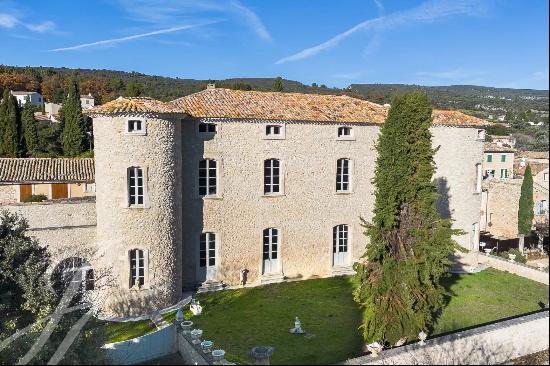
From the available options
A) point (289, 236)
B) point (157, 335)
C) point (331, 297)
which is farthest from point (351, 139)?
point (157, 335)

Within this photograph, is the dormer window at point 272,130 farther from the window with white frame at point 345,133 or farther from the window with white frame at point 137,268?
the window with white frame at point 137,268

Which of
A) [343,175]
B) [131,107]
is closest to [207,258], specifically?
[131,107]

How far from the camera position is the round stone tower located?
60.8 ft

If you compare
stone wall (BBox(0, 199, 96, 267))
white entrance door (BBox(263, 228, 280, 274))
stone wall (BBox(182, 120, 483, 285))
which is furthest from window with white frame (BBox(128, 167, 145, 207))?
white entrance door (BBox(263, 228, 280, 274))

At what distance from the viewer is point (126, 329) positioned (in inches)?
701

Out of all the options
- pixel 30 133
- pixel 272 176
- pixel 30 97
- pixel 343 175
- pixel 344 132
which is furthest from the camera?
pixel 30 97

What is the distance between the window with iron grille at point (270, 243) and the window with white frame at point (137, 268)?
19.6ft

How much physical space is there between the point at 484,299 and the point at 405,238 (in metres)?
8.10

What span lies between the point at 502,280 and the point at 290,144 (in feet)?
40.2

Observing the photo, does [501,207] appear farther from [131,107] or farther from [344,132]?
[131,107]

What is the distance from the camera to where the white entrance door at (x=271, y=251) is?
22.8 m

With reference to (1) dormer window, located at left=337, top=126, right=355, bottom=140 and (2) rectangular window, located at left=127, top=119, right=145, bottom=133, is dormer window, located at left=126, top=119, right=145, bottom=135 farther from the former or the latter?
(1) dormer window, located at left=337, top=126, right=355, bottom=140

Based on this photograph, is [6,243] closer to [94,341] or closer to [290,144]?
[94,341]

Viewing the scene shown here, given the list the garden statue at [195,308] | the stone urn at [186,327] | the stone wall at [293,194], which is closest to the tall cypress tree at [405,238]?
the stone urn at [186,327]
